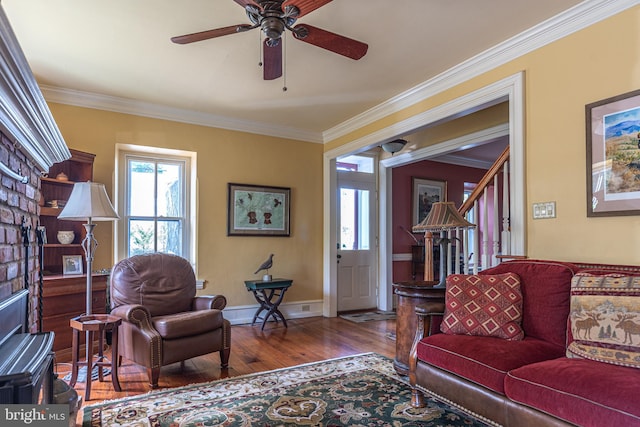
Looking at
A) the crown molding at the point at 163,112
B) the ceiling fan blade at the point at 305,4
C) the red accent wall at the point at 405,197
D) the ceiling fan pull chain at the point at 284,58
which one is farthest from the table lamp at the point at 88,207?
the red accent wall at the point at 405,197

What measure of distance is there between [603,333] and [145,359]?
286 cm

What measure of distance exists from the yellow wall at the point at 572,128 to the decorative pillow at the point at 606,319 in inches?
20.6

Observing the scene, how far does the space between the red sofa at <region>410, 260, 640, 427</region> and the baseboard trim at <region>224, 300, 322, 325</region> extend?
294 cm

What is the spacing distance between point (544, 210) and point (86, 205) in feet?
11.4

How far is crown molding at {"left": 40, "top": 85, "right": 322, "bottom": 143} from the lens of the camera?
156 inches

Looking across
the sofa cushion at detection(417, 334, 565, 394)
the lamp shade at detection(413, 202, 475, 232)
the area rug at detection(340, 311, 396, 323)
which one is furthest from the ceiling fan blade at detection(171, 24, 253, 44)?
the area rug at detection(340, 311, 396, 323)

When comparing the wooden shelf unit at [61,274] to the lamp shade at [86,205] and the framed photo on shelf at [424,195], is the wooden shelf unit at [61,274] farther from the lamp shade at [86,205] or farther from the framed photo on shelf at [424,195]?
the framed photo on shelf at [424,195]

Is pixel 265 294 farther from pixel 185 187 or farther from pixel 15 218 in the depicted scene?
pixel 15 218

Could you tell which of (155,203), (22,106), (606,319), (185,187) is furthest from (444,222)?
(155,203)

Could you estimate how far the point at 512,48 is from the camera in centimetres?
297

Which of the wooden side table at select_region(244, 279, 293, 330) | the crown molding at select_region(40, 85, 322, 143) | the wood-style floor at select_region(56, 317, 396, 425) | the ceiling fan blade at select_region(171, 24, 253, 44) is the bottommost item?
the wood-style floor at select_region(56, 317, 396, 425)

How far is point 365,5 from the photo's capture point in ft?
8.32

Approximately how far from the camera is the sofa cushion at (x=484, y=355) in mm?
1901

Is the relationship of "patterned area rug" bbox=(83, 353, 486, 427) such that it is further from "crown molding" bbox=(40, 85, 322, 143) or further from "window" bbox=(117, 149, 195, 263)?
"crown molding" bbox=(40, 85, 322, 143)
